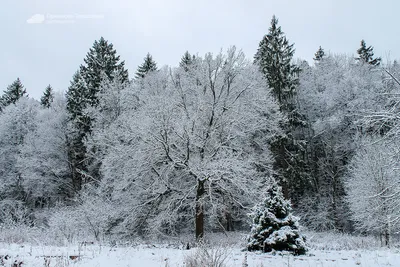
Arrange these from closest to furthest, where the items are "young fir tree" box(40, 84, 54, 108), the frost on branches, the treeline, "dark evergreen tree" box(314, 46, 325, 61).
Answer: the frost on branches, the treeline, "dark evergreen tree" box(314, 46, 325, 61), "young fir tree" box(40, 84, 54, 108)

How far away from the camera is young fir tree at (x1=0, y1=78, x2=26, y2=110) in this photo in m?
41.1

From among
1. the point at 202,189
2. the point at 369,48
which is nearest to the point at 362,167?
the point at 202,189

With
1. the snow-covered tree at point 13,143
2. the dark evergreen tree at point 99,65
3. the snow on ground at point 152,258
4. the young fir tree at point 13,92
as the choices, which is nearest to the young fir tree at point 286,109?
the snow on ground at point 152,258

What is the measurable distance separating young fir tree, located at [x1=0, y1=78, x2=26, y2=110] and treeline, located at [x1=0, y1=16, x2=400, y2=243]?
7.85m

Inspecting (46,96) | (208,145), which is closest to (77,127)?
(208,145)

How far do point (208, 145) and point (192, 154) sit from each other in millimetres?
912

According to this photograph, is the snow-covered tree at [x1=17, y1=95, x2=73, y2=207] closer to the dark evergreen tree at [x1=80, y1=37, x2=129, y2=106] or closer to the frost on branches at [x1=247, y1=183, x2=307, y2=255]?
the dark evergreen tree at [x1=80, y1=37, x2=129, y2=106]

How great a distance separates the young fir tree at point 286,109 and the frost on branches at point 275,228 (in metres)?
12.0

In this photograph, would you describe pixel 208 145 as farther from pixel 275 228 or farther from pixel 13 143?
pixel 13 143

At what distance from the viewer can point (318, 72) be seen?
29406 mm

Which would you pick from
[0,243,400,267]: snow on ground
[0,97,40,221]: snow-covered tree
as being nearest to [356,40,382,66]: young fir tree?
[0,243,400,267]: snow on ground

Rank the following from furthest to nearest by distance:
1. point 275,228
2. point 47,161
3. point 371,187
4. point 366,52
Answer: point 366,52 → point 47,161 → point 371,187 → point 275,228

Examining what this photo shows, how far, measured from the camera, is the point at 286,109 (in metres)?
24.5

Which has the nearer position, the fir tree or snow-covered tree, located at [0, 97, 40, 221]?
the fir tree
